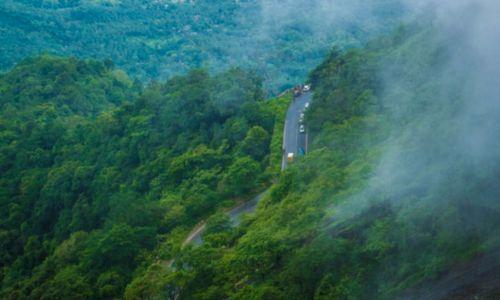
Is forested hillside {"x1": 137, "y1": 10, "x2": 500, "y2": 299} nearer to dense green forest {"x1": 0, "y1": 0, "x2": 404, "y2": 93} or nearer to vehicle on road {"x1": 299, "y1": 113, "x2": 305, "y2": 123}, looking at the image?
vehicle on road {"x1": 299, "y1": 113, "x2": 305, "y2": 123}

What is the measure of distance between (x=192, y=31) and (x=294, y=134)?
214ft

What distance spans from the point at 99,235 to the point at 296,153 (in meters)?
10.2

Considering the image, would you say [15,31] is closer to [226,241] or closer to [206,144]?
[206,144]

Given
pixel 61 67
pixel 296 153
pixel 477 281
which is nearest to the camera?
pixel 477 281

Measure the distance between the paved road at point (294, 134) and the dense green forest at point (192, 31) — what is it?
3163 cm

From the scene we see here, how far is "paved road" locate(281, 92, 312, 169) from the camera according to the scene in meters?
32.8

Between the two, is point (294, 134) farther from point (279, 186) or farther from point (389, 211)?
point (389, 211)

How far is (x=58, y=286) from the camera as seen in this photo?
27250 millimetres

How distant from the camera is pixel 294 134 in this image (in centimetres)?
3481

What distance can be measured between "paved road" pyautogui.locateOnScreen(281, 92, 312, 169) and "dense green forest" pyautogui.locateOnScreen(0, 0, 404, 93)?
3163 cm

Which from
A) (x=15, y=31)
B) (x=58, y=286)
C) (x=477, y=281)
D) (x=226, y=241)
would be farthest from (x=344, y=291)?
(x=15, y=31)

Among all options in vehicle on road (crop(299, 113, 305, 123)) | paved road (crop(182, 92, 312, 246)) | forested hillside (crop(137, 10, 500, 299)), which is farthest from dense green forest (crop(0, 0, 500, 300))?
vehicle on road (crop(299, 113, 305, 123))

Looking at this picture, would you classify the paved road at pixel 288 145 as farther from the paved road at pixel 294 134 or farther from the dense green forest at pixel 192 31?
the dense green forest at pixel 192 31

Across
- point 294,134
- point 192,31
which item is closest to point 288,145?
point 294,134
